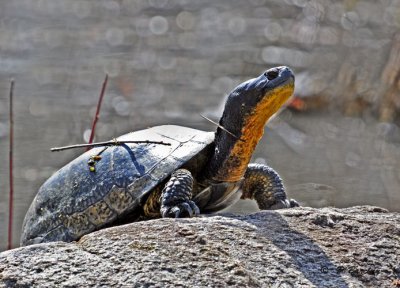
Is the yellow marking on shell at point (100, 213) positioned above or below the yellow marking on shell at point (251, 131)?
below

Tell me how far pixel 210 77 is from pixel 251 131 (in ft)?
27.4

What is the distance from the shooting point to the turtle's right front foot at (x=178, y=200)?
4.82m

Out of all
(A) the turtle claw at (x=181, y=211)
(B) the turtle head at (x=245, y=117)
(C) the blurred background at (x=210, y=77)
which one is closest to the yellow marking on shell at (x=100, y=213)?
(A) the turtle claw at (x=181, y=211)

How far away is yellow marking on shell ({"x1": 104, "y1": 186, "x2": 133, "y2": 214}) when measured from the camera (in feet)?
16.5

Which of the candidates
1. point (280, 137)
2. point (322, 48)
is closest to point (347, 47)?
point (322, 48)

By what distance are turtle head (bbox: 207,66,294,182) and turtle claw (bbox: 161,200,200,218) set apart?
48 cm

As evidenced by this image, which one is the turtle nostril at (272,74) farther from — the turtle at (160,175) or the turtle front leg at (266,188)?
the turtle front leg at (266,188)

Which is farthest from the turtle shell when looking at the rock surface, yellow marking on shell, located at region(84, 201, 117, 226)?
the rock surface

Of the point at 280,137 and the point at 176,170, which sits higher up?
the point at 176,170

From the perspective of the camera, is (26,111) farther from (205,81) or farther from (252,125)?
(252,125)

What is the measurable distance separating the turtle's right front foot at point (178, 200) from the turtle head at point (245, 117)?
0.37 m

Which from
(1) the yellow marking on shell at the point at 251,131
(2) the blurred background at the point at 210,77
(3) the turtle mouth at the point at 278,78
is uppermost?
(3) the turtle mouth at the point at 278,78

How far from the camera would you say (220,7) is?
1719cm

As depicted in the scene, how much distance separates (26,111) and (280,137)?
304cm
